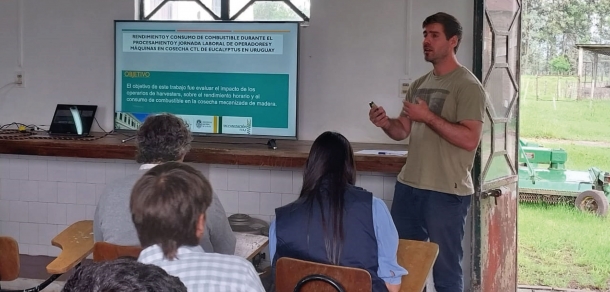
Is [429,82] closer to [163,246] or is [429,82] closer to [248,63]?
[248,63]

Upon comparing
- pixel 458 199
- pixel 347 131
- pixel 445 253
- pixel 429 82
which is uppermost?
pixel 429 82

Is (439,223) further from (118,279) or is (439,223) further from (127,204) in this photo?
(118,279)

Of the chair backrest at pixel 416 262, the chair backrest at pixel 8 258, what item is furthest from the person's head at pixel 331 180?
the chair backrest at pixel 8 258

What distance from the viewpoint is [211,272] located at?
153 centimetres

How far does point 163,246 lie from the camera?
161 centimetres

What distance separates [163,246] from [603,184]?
6236 mm

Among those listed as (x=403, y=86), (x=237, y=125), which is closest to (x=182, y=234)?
(x=237, y=125)

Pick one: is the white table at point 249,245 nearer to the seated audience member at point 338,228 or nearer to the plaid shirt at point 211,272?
the seated audience member at point 338,228

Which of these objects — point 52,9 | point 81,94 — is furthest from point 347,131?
point 52,9

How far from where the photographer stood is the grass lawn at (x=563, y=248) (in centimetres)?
519

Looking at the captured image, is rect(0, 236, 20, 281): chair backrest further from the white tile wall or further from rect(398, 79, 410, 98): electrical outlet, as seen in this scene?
rect(398, 79, 410, 98): electrical outlet

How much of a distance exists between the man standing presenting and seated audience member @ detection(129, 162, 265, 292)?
1613 mm

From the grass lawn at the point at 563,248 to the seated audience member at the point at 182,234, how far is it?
12.7 feet

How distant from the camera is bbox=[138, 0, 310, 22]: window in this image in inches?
165
